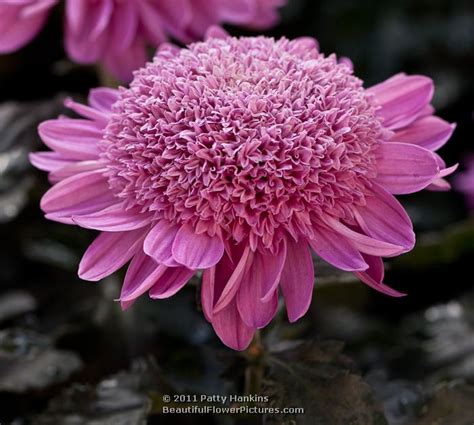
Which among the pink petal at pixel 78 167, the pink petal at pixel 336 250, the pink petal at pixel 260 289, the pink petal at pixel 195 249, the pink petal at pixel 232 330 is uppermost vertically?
the pink petal at pixel 78 167

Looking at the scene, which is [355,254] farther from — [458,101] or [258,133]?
[458,101]

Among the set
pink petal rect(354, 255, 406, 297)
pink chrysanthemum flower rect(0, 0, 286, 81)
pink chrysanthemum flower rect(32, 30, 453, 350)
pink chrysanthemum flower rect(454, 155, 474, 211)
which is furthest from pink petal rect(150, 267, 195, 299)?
pink chrysanthemum flower rect(454, 155, 474, 211)

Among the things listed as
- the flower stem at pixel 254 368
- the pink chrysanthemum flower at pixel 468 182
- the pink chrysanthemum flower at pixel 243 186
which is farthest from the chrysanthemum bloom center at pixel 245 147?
the pink chrysanthemum flower at pixel 468 182

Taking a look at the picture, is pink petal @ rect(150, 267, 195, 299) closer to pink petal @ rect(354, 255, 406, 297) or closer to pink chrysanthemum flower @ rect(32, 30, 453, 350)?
pink chrysanthemum flower @ rect(32, 30, 453, 350)

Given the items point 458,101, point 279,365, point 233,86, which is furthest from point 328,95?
point 458,101

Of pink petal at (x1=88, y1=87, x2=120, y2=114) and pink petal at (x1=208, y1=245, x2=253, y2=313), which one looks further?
pink petal at (x1=88, y1=87, x2=120, y2=114)

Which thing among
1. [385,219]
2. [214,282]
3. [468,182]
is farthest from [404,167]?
[468,182]

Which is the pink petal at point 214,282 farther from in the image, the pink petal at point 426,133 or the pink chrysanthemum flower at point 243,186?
the pink petal at point 426,133
